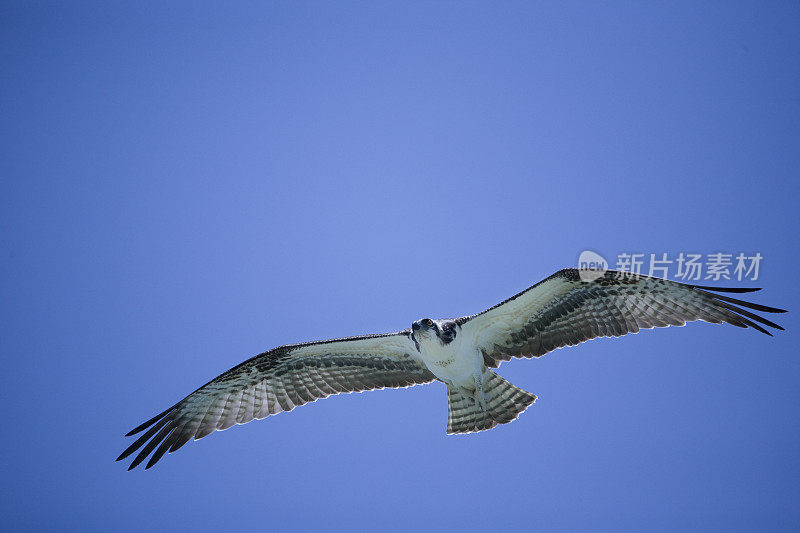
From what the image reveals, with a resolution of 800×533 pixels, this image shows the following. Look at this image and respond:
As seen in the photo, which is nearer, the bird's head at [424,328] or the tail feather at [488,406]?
the bird's head at [424,328]

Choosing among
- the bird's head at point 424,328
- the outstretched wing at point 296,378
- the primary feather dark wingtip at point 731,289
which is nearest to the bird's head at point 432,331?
the bird's head at point 424,328

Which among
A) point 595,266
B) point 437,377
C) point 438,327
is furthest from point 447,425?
point 595,266

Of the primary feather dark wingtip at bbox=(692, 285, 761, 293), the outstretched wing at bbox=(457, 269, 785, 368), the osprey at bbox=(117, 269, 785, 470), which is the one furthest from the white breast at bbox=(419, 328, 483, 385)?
the primary feather dark wingtip at bbox=(692, 285, 761, 293)

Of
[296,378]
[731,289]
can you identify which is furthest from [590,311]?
[296,378]

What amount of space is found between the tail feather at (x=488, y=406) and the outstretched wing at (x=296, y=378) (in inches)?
21.2

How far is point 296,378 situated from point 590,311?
4.16 meters

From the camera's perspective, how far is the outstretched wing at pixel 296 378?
9.80m

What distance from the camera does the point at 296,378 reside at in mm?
10141

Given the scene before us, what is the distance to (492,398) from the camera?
9602mm

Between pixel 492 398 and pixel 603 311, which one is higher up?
pixel 603 311

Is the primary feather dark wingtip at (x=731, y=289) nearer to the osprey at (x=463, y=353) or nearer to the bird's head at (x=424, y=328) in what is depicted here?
the osprey at (x=463, y=353)

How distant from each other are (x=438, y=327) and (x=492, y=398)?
1.38 m

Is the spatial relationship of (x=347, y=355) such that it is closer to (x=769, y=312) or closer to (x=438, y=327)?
(x=438, y=327)

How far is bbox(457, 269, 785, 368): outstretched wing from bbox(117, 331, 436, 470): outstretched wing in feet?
3.96
